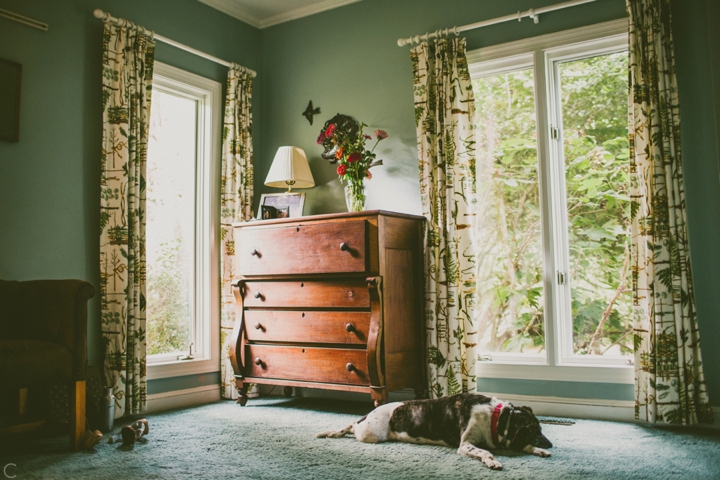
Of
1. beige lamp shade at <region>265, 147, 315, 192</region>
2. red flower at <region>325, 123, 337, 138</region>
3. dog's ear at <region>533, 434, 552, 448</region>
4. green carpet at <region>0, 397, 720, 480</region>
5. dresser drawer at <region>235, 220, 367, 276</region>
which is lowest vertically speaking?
green carpet at <region>0, 397, 720, 480</region>

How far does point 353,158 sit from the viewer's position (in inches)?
154

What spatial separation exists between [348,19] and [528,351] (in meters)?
2.64

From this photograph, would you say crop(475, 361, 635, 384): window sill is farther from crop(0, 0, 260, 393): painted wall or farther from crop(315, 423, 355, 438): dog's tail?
crop(0, 0, 260, 393): painted wall

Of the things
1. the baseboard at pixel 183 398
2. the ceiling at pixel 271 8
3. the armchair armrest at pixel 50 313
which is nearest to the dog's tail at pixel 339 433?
the armchair armrest at pixel 50 313

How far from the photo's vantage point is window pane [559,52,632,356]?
355 centimetres

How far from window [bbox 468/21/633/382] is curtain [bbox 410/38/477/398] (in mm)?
A: 221

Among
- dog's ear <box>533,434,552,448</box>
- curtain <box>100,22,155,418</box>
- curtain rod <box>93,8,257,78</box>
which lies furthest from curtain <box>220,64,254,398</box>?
dog's ear <box>533,434,552,448</box>

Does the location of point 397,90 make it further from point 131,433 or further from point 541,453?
point 131,433

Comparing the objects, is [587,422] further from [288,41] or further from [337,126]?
[288,41]

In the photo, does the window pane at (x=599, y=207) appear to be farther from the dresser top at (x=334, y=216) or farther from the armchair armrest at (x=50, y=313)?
the armchair armrest at (x=50, y=313)

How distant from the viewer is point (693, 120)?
3260 mm

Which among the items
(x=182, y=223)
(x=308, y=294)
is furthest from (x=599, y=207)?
(x=182, y=223)

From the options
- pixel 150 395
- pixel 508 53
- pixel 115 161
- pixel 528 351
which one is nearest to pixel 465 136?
pixel 508 53

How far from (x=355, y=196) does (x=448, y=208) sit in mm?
613
